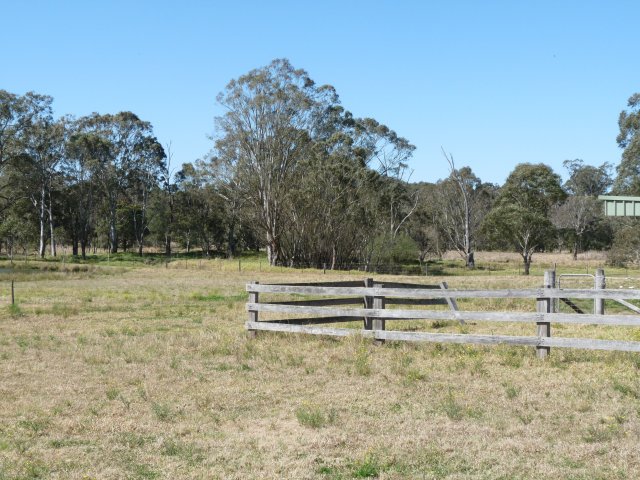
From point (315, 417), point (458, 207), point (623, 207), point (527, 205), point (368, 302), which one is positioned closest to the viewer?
point (315, 417)

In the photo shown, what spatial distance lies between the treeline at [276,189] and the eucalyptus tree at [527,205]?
4.9 inches

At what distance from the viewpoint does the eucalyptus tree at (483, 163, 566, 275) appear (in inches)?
2589

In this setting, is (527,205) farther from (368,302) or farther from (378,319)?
(378,319)

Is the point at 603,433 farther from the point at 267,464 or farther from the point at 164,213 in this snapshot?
the point at 164,213

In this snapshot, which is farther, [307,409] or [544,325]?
[544,325]

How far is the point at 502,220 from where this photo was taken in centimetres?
6656

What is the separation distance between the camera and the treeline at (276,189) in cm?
6338

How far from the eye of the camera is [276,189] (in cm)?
6359

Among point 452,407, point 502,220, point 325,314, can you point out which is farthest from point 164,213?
point 452,407

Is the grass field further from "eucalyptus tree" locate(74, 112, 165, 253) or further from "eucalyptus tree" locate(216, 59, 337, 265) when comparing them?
"eucalyptus tree" locate(74, 112, 165, 253)

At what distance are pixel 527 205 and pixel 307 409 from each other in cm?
6265

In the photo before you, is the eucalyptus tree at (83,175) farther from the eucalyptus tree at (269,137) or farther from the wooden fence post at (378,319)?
the wooden fence post at (378,319)

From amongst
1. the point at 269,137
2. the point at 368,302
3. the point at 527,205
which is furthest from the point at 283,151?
the point at 368,302

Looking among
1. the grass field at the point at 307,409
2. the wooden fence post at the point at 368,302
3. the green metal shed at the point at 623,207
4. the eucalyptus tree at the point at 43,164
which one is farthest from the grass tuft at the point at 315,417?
the eucalyptus tree at the point at 43,164
